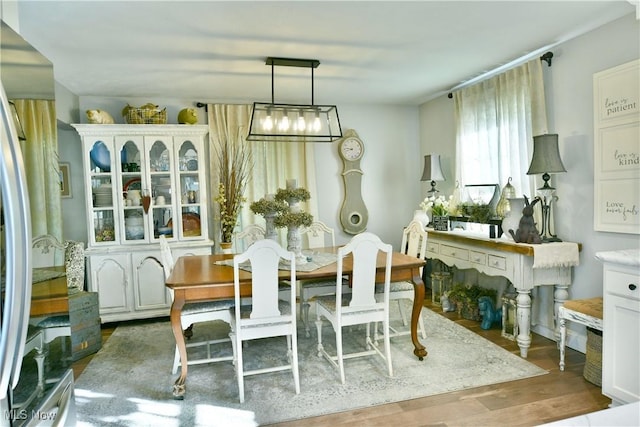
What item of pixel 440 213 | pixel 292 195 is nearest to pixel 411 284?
pixel 440 213

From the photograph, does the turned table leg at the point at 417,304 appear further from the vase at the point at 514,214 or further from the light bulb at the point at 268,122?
the light bulb at the point at 268,122

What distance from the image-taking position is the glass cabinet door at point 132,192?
4.14 m

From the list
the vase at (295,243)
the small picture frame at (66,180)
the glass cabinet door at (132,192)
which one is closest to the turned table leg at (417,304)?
the vase at (295,243)

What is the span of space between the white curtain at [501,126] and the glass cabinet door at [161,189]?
313 centimetres

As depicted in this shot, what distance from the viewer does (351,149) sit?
505cm

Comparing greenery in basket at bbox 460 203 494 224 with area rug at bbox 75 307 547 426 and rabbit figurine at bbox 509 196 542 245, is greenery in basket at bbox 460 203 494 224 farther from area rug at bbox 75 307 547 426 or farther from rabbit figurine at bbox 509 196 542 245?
area rug at bbox 75 307 547 426

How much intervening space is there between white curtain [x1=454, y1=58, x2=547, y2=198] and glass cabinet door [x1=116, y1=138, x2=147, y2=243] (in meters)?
3.43

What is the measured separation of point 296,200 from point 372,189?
2.30 meters

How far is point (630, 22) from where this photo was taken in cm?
263

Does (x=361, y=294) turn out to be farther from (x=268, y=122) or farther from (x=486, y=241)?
(x=268, y=122)

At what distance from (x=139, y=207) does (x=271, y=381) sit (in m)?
2.46

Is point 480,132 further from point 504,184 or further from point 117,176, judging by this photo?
point 117,176

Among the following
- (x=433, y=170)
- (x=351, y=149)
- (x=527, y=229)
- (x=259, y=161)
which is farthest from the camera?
(x=351, y=149)

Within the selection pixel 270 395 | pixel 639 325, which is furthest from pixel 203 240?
pixel 639 325
